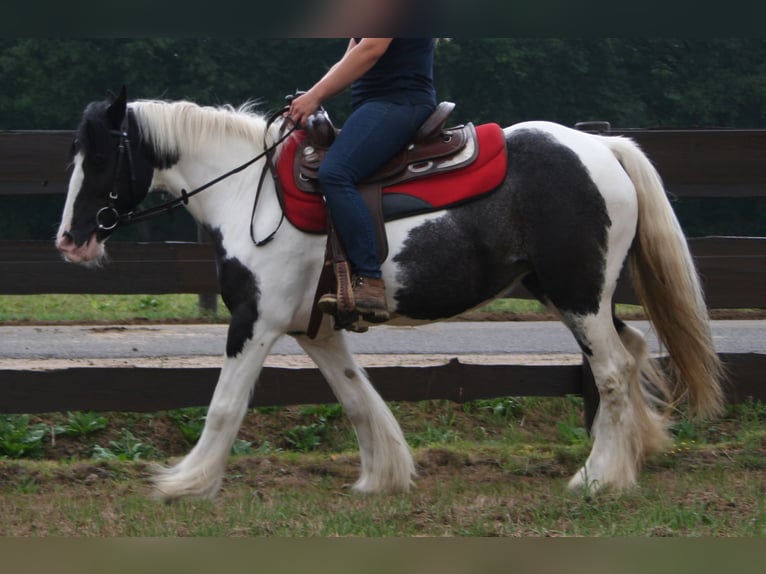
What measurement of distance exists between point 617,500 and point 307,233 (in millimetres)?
2024

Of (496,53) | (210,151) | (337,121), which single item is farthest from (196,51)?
(210,151)

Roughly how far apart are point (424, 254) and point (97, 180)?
69.2 inches

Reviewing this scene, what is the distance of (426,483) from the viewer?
6.02 m

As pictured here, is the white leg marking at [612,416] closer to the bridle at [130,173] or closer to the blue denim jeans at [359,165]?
the blue denim jeans at [359,165]

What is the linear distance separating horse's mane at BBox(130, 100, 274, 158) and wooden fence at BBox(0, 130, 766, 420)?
158cm

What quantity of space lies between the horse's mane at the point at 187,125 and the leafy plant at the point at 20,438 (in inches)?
85.0

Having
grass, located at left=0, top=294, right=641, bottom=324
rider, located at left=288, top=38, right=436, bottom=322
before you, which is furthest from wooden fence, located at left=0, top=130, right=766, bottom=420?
grass, located at left=0, top=294, right=641, bottom=324

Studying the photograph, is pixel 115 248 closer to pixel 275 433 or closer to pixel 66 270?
pixel 66 270

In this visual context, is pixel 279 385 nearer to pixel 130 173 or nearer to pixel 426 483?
pixel 426 483

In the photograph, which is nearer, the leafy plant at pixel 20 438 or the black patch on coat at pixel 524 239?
the black patch on coat at pixel 524 239

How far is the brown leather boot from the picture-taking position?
539 cm

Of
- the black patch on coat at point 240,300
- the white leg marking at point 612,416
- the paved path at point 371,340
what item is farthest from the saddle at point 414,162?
the paved path at point 371,340

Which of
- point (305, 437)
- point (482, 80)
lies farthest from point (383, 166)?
point (482, 80)

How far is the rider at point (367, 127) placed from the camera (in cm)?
538
